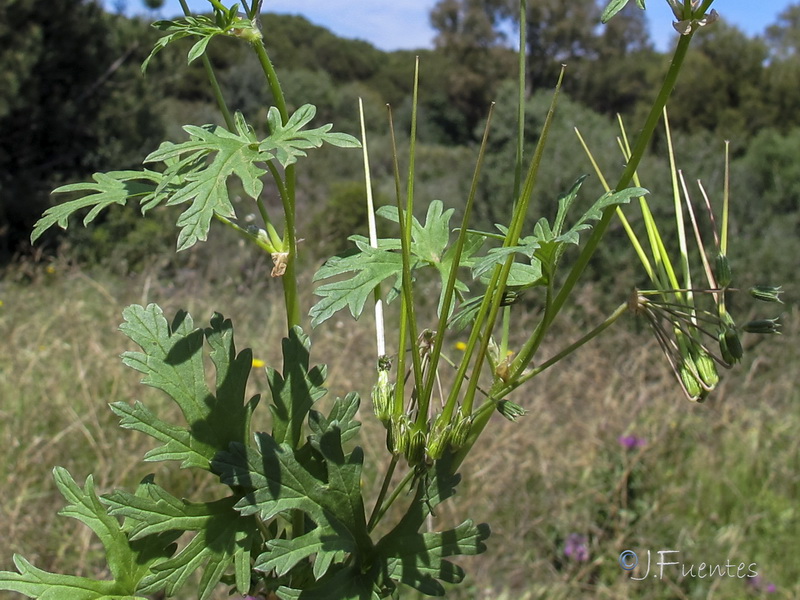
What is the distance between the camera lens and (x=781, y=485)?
3338 mm

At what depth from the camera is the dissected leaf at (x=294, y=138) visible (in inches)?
23.7

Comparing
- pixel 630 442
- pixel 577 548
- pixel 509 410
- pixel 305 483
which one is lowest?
pixel 577 548

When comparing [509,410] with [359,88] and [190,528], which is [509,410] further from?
[359,88]

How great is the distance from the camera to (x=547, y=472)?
3027 millimetres

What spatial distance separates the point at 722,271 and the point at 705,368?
0.09m

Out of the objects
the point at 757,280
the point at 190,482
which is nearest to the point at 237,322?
the point at 190,482

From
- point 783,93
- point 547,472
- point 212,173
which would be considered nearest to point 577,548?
point 547,472

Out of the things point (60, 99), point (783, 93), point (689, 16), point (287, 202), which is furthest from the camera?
point (783, 93)

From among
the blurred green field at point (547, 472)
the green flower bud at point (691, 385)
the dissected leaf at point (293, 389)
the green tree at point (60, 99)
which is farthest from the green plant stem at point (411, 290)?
the green tree at point (60, 99)

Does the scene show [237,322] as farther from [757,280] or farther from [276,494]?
[757,280]

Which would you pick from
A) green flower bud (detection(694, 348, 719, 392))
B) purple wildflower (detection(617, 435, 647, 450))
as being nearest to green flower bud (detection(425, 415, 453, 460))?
green flower bud (detection(694, 348, 719, 392))

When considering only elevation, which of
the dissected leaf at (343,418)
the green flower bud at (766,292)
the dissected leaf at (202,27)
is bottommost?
the dissected leaf at (343,418)

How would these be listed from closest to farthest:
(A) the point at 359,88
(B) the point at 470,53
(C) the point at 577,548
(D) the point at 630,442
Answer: (C) the point at 577,548
(D) the point at 630,442
(A) the point at 359,88
(B) the point at 470,53

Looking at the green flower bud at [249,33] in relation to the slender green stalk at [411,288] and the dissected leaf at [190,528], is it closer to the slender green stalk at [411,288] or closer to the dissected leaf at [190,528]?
the slender green stalk at [411,288]
